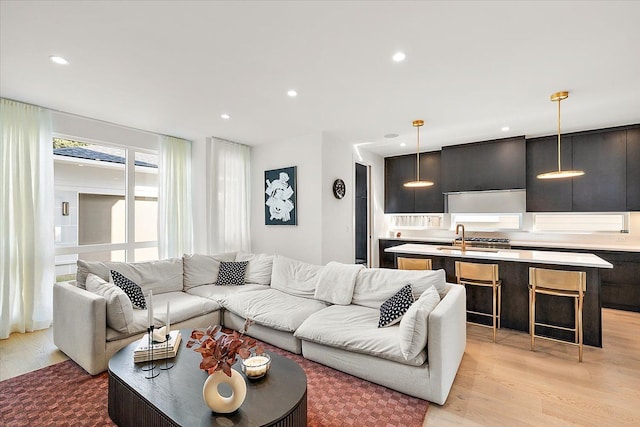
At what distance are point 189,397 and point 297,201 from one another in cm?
349

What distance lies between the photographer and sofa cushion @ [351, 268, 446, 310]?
9.49ft

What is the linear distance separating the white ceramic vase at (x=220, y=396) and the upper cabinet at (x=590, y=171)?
17.9 ft

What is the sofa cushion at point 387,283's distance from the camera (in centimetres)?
289

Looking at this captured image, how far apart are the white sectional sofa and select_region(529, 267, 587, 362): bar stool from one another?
90 centimetres

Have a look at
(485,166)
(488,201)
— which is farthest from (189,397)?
(488,201)

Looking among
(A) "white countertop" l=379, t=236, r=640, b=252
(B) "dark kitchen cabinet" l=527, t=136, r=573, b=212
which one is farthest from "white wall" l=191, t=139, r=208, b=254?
(B) "dark kitchen cabinet" l=527, t=136, r=573, b=212

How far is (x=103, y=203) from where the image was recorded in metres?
4.37

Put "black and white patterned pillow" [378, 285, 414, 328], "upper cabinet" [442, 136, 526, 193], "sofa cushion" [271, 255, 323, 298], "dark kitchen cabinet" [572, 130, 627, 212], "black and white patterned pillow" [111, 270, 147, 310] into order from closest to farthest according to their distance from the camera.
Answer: "black and white patterned pillow" [378, 285, 414, 328], "black and white patterned pillow" [111, 270, 147, 310], "sofa cushion" [271, 255, 323, 298], "dark kitchen cabinet" [572, 130, 627, 212], "upper cabinet" [442, 136, 526, 193]

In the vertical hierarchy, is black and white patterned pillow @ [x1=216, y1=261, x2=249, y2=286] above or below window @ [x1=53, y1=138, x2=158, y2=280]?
below

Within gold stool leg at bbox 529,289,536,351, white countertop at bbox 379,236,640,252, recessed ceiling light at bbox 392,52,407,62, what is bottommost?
gold stool leg at bbox 529,289,536,351

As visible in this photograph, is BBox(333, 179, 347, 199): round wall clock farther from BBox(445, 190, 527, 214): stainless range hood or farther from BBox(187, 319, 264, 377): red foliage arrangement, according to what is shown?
BBox(187, 319, 264, 377): red foliage arrangement

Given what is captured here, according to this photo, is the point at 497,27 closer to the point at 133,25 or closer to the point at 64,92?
the point at 133,25

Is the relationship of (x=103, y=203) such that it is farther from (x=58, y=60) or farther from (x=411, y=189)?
(x=411, y=189)

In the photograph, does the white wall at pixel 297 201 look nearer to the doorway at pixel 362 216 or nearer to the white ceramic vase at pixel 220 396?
the doorway at pixel 362 216
